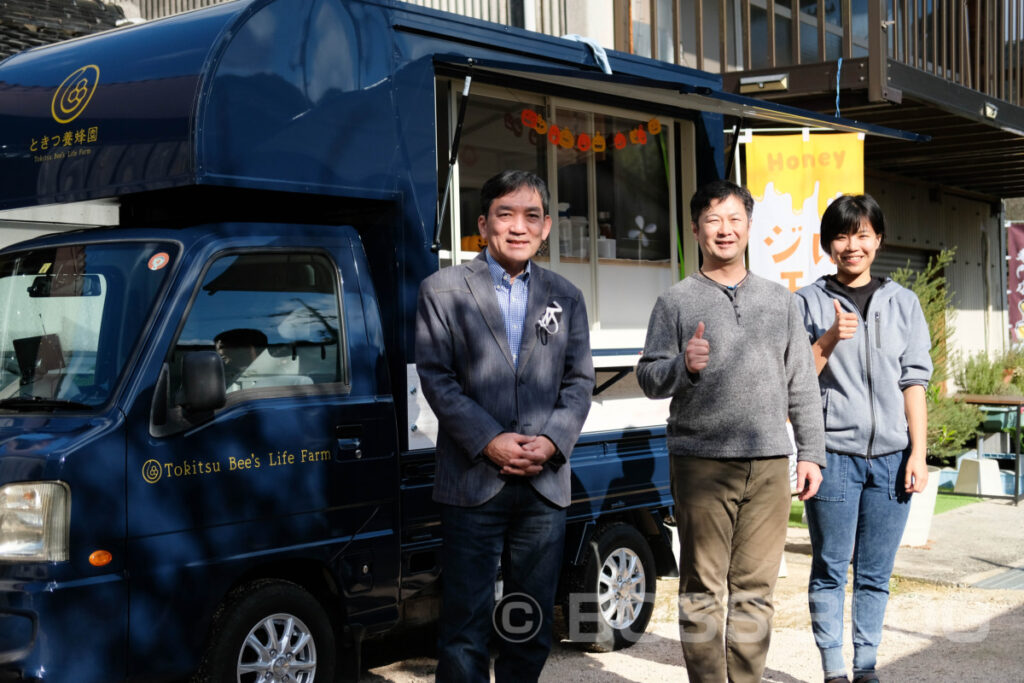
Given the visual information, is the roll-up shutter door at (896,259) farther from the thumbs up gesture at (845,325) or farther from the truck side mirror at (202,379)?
the truck side mirror at (202,379)

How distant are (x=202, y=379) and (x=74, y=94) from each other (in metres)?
1.64

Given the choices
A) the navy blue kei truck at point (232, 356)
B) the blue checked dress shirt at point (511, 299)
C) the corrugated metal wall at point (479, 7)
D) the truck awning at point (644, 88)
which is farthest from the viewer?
the corrugated metal wall at point (479, 7)

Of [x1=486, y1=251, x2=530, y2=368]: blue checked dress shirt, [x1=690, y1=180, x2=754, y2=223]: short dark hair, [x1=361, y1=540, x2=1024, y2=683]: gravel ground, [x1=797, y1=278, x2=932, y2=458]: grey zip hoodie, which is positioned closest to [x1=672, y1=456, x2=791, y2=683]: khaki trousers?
[x1=797, y1=278, x2=932, y2=458]: grey zip hoodie

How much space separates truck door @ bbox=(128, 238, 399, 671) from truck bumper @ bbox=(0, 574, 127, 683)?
13cm

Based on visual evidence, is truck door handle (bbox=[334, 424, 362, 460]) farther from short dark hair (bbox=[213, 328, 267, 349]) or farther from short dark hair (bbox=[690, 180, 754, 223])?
short dark hair (bbox=[690, 180, 754, 223])

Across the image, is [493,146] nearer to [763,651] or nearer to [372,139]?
[372,139]

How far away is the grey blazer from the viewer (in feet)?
13.2

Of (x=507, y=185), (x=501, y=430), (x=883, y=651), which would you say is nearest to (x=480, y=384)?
(x=501, y=430)

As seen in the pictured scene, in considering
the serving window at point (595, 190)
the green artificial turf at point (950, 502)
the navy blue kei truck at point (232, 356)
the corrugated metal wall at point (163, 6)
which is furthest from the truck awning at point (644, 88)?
the corrugated metal wall at point (163, 6)

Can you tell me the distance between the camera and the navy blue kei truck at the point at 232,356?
3939mm

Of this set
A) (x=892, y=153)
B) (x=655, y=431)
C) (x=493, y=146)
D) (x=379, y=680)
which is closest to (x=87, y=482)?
(x=379, y=680)

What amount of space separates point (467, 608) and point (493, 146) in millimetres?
3375

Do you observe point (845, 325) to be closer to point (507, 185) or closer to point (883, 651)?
point (507, 185)

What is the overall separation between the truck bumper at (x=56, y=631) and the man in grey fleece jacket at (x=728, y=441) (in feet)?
6.64
